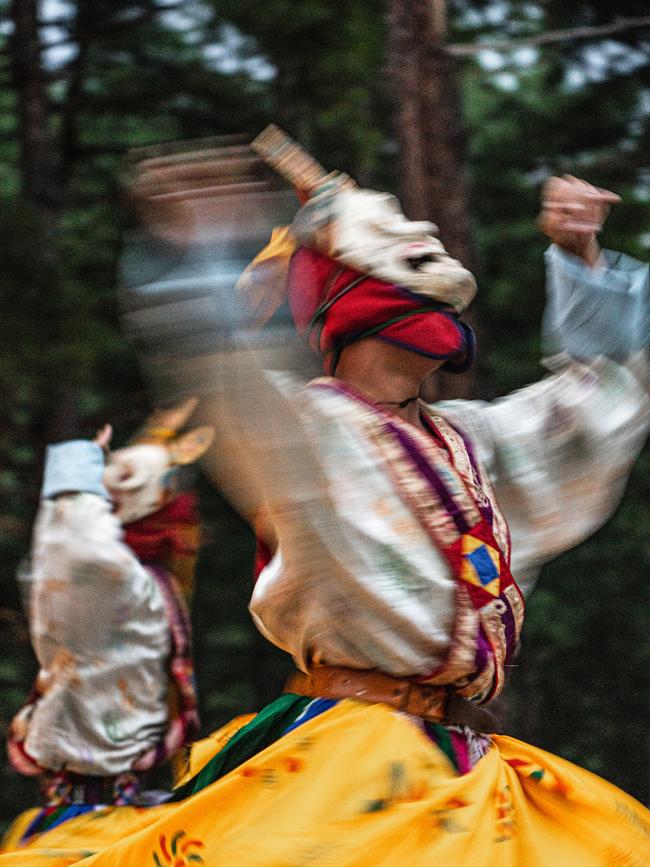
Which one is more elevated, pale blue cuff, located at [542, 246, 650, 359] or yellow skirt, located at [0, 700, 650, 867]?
pale blue cuff, located at [542, 246, 650, 359]

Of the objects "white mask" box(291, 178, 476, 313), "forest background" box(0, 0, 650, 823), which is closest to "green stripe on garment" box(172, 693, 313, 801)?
"white mask" box(291, 178, 476, 313)

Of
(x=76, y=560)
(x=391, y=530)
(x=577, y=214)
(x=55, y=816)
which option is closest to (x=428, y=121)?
(x=76, y=560)

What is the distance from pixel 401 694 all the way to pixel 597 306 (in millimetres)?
890

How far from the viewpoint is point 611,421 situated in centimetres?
280

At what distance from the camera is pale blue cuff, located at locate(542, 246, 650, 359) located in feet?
9.17

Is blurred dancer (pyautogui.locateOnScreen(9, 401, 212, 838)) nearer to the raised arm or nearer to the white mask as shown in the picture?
the raised arm

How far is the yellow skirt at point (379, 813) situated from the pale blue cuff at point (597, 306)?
0.85 meters

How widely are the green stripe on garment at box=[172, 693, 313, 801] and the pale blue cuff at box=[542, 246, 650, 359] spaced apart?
908 mm

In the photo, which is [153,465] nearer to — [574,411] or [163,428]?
[163,428]

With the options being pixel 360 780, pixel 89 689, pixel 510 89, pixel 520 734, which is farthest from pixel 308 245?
pixel 510 89

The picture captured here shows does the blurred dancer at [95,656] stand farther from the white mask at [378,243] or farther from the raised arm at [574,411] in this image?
the white mask at [378,243]

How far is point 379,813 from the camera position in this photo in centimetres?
227

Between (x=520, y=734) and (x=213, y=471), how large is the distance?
24.6 feet

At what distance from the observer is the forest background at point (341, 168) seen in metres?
7.23
